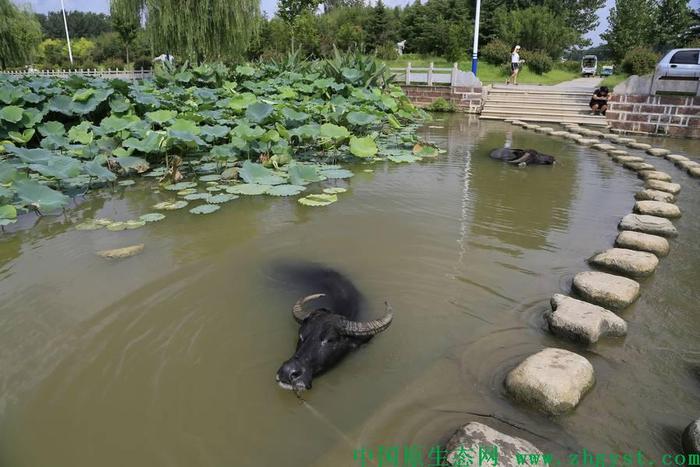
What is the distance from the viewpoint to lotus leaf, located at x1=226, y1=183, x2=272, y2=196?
198 inches

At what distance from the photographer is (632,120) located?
11031 millimetres

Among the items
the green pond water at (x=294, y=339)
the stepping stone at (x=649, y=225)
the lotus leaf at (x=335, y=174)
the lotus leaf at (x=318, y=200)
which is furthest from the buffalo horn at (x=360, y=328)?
the lotus leaf at (x=335, y=174)

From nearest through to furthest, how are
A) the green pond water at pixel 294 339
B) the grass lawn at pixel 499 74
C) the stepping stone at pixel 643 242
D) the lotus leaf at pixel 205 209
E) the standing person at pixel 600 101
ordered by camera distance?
1. the green pond water at pixel 294 339
2. the stepping stone at pixel 643 242
3. the lotus leaf at pixel 205 209
4. the standing person at pixel 600 101
5. the grass lawn at pixel 499 74

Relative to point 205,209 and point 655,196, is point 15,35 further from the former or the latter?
point 655,196

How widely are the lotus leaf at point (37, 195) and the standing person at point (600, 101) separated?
13.2 meters

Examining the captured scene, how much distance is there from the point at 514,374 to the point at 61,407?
2174mm

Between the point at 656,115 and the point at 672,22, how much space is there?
1043 inches

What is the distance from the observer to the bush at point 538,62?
2689 centimetres

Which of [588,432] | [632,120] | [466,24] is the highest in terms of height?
[466,24]

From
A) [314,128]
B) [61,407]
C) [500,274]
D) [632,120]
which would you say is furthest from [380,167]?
[632,120]

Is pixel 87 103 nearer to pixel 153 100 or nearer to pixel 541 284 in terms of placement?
pixel 153 100

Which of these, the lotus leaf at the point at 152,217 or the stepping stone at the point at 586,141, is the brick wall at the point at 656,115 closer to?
the stepping stone at the point at 586,141

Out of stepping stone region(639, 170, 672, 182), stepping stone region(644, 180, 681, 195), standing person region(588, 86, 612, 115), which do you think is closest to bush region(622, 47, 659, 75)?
standing person region(588, 86, 612, 115)

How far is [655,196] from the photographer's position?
16.7 ft
